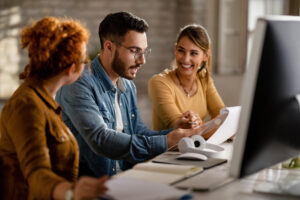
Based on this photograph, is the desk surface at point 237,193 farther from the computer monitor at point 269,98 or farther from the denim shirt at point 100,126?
the denim shirt at point 100,126

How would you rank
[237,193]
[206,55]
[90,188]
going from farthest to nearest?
[206,55]
[237,193]
[90,188]

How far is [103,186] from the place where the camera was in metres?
1.05

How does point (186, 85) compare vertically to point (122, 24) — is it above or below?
below

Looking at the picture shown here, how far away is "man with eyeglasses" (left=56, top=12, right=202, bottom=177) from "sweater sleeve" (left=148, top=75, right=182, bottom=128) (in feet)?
0.87

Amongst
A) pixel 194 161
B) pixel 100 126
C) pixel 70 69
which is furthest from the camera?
pixel 100 126

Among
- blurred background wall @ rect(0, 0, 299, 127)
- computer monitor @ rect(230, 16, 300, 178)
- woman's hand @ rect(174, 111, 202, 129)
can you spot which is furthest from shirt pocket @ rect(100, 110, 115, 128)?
blurred background wall @ rect(0, 0, 299, 127)

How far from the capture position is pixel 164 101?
8.55 feet

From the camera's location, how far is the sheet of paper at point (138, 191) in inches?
42.3

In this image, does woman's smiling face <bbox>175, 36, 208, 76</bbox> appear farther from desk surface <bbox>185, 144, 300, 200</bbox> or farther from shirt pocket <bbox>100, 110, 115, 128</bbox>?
desk surface <bbox>185, 144, 300, 200</bbox>

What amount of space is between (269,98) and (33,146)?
640mm

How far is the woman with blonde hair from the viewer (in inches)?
103

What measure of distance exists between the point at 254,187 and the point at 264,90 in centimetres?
35

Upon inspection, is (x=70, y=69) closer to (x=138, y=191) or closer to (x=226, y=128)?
(x=138, y=191)

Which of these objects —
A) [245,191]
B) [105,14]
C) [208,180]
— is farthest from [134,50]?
[105,14]
